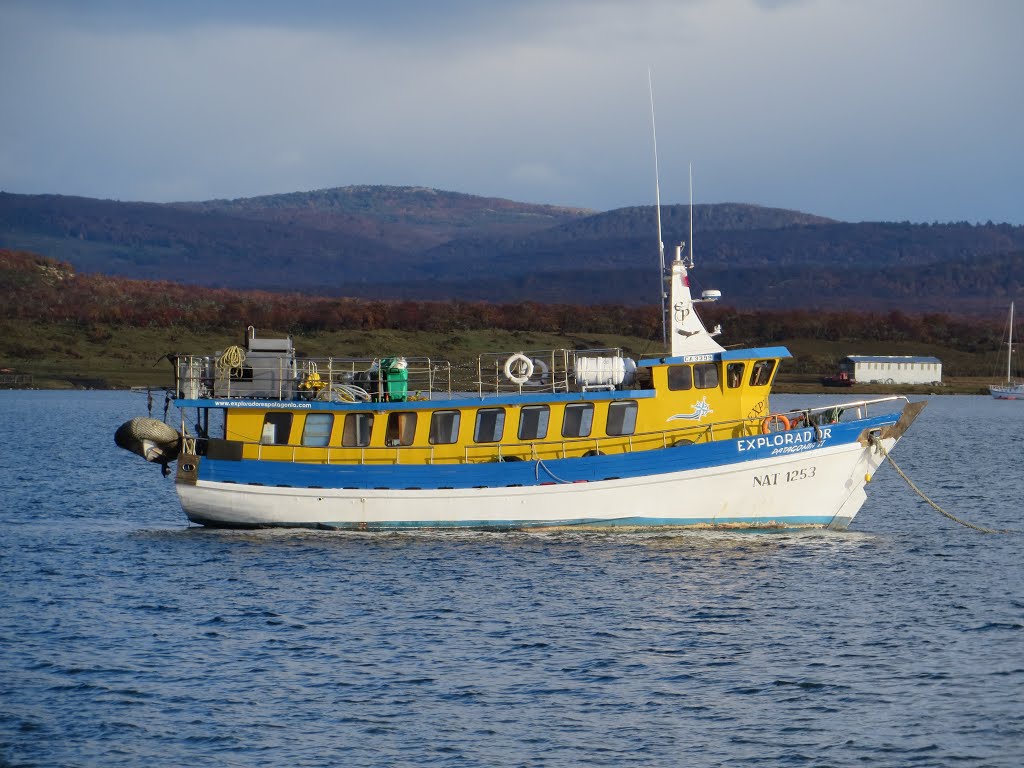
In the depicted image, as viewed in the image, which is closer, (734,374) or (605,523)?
(605,523)

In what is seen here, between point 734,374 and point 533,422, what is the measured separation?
16.6 feet

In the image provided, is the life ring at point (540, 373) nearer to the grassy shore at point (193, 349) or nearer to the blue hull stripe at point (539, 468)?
the blue hull stripe at point (539, 468)

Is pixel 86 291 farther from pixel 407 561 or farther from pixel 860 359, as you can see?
pixel 407 561

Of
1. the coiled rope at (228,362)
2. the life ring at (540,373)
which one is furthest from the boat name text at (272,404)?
the life ring at (540,373)

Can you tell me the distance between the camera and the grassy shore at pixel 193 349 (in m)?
127

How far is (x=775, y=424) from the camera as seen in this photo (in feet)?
110

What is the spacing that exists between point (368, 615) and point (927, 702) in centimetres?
1042

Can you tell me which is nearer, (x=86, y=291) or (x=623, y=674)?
(x=623, y=674)

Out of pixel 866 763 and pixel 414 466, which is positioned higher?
pixel 414 466

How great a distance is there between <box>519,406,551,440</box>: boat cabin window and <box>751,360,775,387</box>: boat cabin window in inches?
203

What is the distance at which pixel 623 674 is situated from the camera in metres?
22.1

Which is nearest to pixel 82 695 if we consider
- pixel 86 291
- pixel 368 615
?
pixel 368 615

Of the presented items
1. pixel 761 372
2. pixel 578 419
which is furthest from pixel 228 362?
pixel 761 372

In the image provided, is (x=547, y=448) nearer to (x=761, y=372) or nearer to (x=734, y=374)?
(x=734, y=374)
